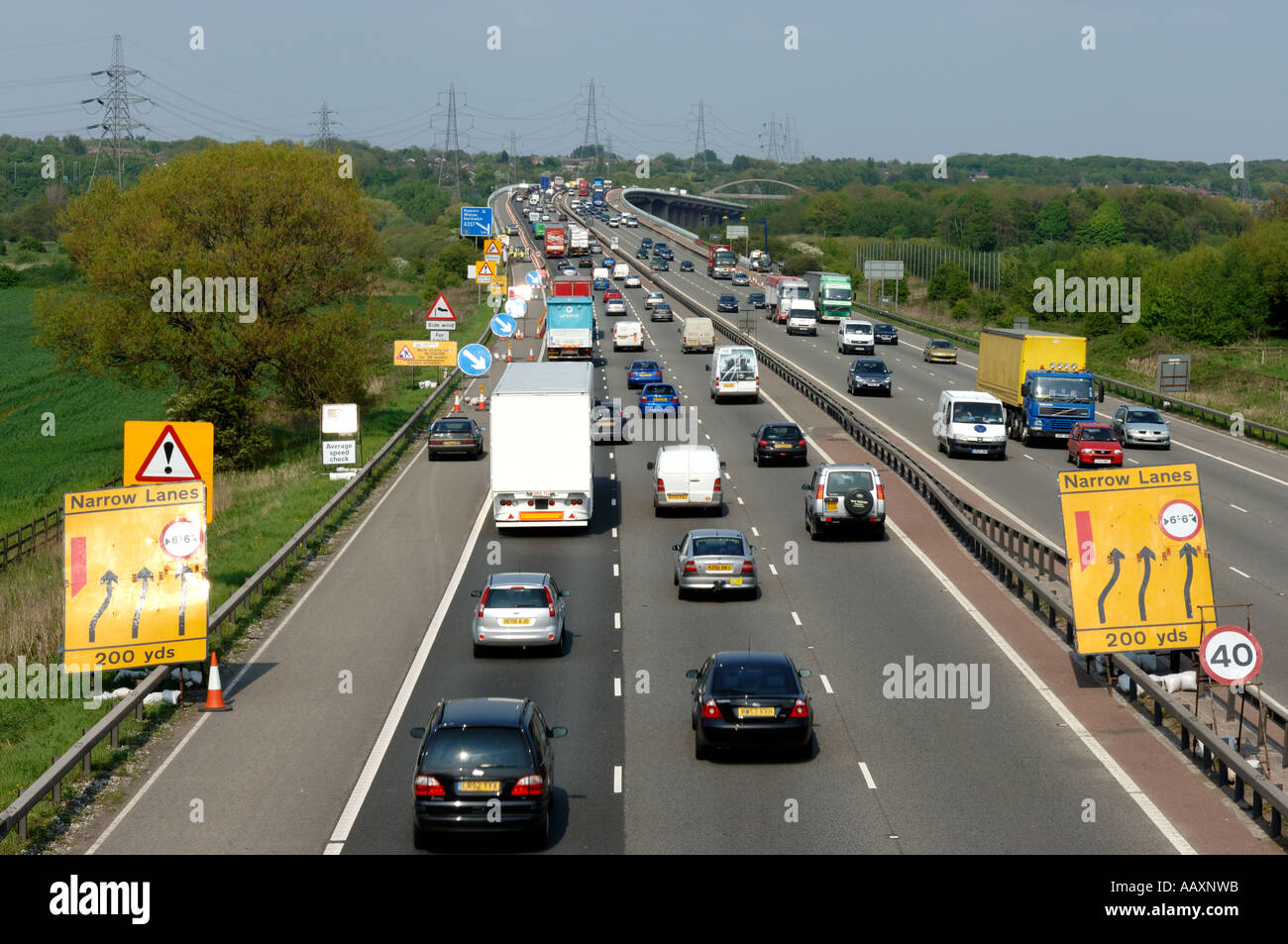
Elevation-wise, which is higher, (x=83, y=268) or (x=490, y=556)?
(x=83, y=268)

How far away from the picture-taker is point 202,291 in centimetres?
5759

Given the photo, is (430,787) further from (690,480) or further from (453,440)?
(453,440)

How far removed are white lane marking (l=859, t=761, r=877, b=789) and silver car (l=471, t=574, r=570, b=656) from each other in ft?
24.5

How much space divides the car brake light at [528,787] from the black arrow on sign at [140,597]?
9.69 m

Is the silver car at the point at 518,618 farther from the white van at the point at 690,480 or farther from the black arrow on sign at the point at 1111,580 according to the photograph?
the white van at the point at 690,480

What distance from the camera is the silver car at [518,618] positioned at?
25.7m

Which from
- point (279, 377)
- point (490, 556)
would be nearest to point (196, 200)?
point (279, 377)

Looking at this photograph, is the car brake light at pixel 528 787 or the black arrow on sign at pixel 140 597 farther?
the black arrow on sign at pixel 140 597

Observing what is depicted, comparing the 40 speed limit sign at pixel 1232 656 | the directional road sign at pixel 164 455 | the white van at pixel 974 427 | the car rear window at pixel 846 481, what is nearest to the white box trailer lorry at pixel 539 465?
the car rear window at pixel 846 481

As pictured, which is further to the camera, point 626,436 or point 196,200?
point 196,200

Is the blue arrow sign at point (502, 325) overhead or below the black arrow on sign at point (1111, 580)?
overhead

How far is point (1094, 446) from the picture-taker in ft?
154
